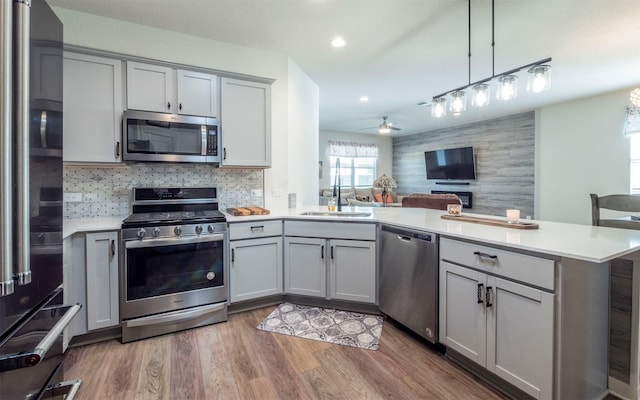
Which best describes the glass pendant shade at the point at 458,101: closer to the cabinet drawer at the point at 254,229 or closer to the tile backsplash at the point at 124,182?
the cabinet drawer at the point at 254,229

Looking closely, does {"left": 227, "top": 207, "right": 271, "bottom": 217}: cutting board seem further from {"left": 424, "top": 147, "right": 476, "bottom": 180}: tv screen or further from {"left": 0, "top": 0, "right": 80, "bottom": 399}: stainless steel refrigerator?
{"left": 424, "top": 147, "right": 476, "bottom": 180}: tv screen

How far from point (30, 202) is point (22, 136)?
0.23 m

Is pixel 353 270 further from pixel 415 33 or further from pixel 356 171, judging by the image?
pixel 356 171

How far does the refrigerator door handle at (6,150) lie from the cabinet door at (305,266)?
218cm

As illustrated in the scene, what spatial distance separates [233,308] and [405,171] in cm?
760

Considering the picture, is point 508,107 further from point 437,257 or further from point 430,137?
point 437,257

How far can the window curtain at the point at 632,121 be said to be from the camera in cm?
462

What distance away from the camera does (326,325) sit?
2508 mm

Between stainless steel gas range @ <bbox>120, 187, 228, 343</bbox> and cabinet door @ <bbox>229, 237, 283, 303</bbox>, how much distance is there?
99 millimetres

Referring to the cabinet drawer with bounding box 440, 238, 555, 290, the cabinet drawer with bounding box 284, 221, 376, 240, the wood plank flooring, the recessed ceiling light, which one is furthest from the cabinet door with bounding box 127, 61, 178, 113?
the cabinet drawer with bounding box 440, 238, 555, 290

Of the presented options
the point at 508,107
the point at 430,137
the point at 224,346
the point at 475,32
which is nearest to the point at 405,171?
the point at 430,137

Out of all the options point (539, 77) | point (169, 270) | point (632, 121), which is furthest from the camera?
point (632, 121)

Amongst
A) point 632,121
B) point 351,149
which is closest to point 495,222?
point 632,121

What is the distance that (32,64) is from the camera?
0.92m
